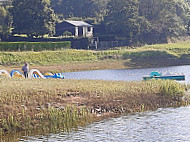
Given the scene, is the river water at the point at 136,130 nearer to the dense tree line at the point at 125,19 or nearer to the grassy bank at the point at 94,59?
the grassy bank at the point at 94,59

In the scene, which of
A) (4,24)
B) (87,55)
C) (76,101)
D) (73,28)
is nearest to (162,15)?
(73,28)

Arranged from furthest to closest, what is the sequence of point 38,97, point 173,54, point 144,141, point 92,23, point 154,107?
point 92,23 < point 173,54 < point 154,107 < point 38,97 < point 144,141

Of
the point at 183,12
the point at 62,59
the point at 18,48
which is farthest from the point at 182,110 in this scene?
the point at 183,12

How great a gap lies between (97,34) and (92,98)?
3257 inches

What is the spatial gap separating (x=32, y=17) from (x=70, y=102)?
228ft

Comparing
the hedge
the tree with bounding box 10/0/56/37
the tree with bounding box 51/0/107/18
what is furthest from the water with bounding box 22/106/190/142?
the tree with bounding box 51/0/107/18

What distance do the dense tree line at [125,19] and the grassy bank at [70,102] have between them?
6376 centimetres

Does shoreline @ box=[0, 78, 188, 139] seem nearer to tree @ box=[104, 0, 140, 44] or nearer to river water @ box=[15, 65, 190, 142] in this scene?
river water @ box=[15, 65, 190, 142]

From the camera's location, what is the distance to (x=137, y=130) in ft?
75.3

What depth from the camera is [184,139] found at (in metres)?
20.8

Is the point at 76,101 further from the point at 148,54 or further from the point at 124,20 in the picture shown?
the point at 124,20

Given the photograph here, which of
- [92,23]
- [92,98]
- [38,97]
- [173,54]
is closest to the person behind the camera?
[38,97]

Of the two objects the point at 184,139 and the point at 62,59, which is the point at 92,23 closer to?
the point at 62,59

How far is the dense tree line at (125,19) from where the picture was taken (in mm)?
92688
